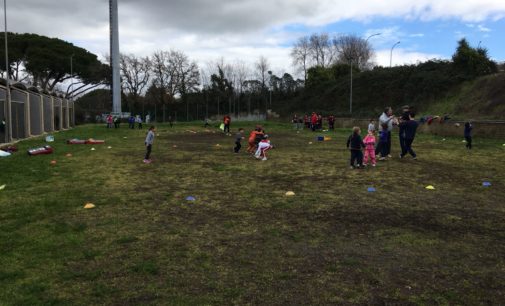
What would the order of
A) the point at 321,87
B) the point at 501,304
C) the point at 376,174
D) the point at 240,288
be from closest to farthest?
the point at 501,304 → the point at 240,288 → the point at 376,174 → the point at 321,87

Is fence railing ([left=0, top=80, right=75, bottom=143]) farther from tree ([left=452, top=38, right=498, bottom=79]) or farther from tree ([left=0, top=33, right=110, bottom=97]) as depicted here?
tree ([left=452, top=38, right=498, bottom=79])

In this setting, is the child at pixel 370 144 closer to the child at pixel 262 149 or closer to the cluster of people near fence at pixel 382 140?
the cluster of people near fence at pixel 382 140

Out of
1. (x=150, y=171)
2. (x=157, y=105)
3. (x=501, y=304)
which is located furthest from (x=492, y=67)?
(x=157, y=105)

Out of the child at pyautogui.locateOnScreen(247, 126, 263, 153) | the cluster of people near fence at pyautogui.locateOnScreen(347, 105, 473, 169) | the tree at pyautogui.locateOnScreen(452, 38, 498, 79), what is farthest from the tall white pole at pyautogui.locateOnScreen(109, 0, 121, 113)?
the cluster of people near fence at pyautogui.locateOnScreen(347, 105, 473, 169)

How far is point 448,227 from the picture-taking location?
6555mm

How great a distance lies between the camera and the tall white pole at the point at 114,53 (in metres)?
53.9

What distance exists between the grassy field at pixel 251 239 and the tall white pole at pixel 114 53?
1860 inches

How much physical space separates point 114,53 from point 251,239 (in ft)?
181

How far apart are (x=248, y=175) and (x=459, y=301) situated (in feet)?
26.1

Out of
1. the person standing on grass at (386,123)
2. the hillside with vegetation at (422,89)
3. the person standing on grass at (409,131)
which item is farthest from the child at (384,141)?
the hillside with vegetation at (422,89)

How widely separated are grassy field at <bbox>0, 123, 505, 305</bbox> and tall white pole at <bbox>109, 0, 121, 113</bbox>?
155 ft

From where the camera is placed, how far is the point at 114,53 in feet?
182

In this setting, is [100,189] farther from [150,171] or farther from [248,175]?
[248,175]

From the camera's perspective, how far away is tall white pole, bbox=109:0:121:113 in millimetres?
53875
